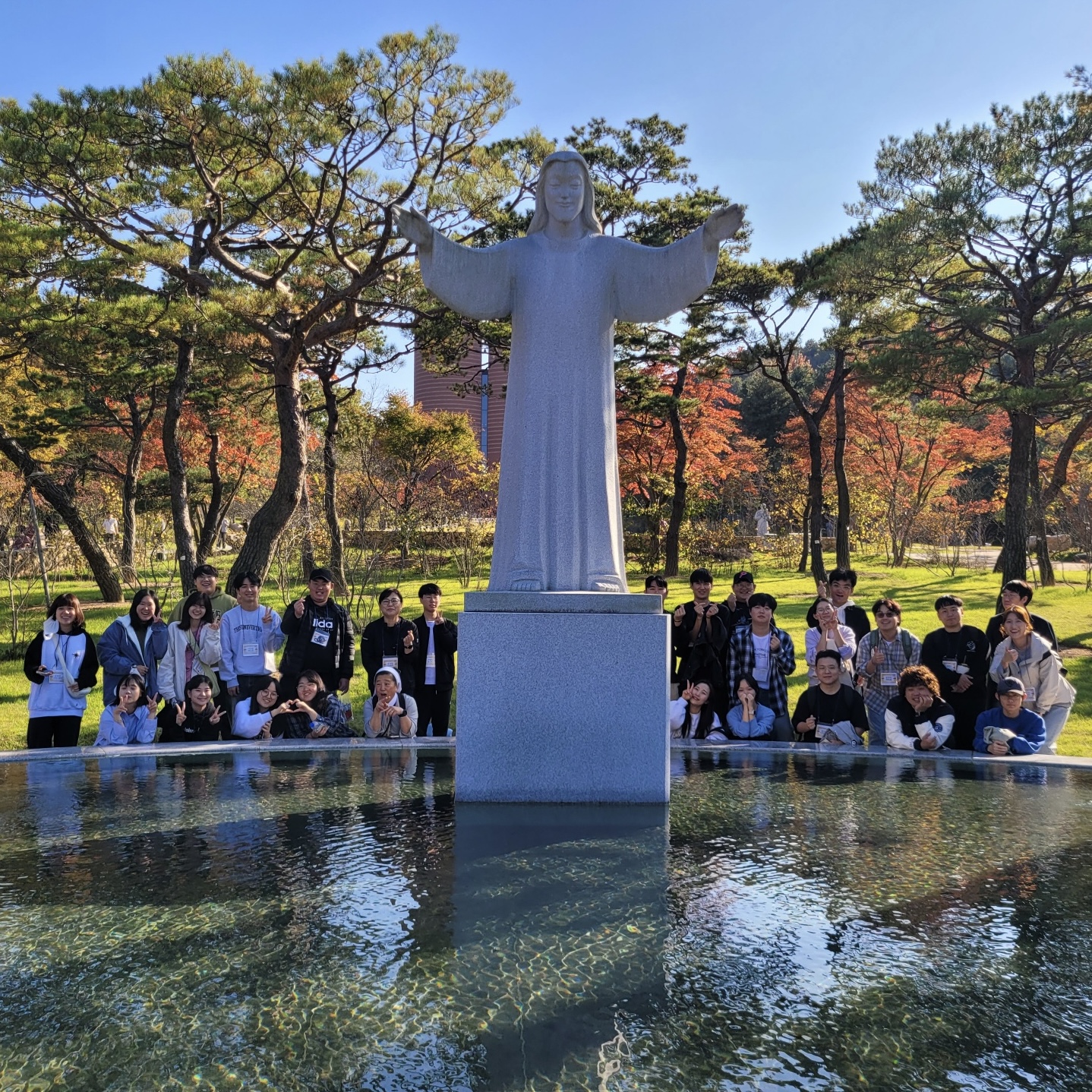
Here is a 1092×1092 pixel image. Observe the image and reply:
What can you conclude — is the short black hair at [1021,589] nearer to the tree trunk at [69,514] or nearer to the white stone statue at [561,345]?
the white stone statue at [561,345]

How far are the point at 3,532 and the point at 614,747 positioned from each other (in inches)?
477

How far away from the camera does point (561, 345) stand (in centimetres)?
438

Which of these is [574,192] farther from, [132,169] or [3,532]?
[3,532]

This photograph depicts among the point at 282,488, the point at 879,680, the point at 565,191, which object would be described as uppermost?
the point at 565,191

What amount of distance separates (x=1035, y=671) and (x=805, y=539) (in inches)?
713

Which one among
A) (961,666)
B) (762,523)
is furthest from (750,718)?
(762,523)

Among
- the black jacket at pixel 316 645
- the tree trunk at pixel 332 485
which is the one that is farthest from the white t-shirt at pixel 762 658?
the tree trunk at pixel 332 485

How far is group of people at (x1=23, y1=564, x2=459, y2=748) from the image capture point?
557cm

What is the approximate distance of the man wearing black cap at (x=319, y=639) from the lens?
594cm

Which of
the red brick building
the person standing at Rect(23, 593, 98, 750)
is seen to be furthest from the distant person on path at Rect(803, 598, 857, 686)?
the red brick building

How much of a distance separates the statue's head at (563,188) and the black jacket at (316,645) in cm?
280

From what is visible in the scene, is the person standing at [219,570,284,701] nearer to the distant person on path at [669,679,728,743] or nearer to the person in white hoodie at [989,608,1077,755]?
the distant person on path at [669,679,728,743]

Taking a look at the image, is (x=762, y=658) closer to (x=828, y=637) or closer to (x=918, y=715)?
(x=828, y=637)

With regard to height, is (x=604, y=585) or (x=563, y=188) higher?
(x=563, y=188)
